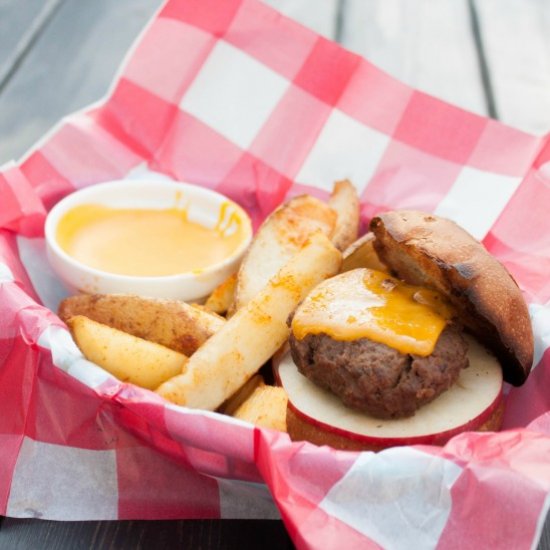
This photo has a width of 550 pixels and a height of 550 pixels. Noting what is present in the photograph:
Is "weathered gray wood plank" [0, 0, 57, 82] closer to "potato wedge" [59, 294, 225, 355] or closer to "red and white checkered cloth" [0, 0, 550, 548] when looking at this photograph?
"red and white checkered cloth" [0, 0, 550, 548]

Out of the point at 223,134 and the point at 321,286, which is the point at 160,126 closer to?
the point at 223,134

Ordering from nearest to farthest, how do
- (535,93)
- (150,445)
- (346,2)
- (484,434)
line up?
(484,434)
(150,445)
(535,93)
(346,2)

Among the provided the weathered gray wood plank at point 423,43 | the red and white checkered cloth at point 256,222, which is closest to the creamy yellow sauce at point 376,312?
the red and white checkered cloth at point 256,222

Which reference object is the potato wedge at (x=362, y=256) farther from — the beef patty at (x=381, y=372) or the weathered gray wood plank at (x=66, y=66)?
the weathered gray wood plank at (x=66, y=66)

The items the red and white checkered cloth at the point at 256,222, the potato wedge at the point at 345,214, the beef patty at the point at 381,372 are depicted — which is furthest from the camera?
the potato wedge at the point at 345,214

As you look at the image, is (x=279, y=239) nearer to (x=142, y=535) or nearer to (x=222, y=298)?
(x=222, y=298)

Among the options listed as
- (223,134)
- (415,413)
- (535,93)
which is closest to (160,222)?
(223,134)
